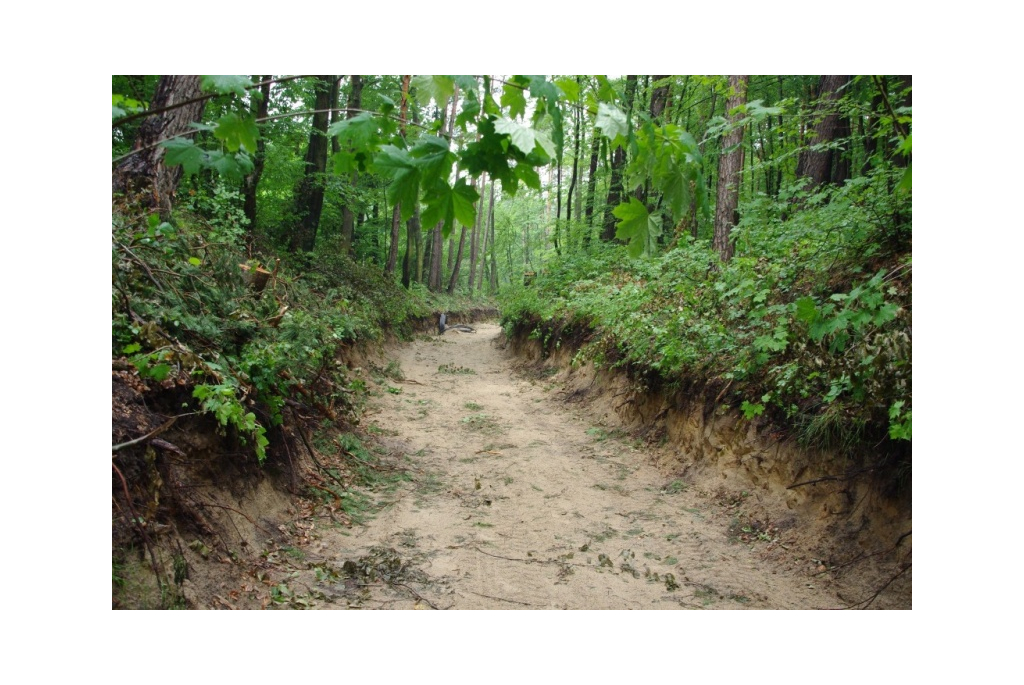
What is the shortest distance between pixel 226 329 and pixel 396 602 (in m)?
2.83

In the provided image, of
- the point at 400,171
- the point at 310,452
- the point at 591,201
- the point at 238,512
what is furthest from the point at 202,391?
the point at 591,201

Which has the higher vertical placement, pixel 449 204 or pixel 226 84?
pixel 226 84

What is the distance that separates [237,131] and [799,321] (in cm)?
480

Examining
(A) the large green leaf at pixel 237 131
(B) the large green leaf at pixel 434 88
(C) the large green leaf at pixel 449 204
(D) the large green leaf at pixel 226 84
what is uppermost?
(B) the large green leaf at pixel 434 88

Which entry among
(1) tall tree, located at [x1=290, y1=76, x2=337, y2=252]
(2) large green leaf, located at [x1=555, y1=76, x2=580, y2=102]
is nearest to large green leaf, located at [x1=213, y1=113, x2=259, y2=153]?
(2) large green leaf, located at [x1=555, y1=76, x2=580, y2=102]

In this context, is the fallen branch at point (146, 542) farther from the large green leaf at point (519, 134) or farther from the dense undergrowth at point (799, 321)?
the dense undergrowth at point (799, 321)

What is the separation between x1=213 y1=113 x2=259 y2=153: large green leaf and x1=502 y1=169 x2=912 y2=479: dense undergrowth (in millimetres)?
1821

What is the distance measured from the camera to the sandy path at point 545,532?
376 cm

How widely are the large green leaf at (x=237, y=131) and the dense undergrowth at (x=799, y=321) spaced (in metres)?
1.82

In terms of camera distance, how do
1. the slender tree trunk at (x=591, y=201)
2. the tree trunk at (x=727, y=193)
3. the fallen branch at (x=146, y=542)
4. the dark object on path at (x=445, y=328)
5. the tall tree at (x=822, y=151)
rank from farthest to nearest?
the dark object on path at (x=445, y=328)
the slender tree trunk at (x=591, y=201)
the tree trunk at (x=727, y=193)
the tall tree at (x=822, y=151)
the fallen branch at (x=146, y=542)

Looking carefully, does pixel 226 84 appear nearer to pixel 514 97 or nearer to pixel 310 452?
pixel 514 97

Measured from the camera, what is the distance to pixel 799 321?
5039 mm

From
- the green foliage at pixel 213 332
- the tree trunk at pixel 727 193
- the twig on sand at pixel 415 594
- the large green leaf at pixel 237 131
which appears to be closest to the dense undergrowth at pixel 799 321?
the tree trunk at pixel 727 193
